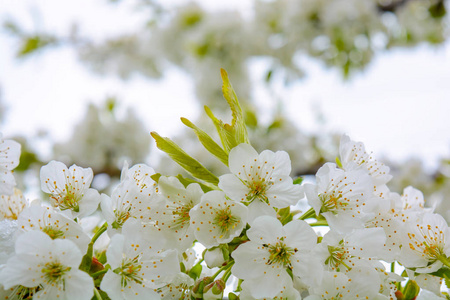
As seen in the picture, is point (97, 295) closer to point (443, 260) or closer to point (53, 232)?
point (53, 232)

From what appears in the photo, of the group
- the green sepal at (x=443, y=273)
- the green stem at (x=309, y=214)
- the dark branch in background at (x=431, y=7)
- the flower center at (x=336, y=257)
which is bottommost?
the dark branch in background at (x=431, y=7)

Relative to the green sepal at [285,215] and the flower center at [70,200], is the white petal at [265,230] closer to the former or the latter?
the green sepal at [285,215]

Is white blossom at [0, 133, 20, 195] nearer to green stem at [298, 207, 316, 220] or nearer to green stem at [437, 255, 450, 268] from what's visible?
green stem at [298, 207, 316, 220]

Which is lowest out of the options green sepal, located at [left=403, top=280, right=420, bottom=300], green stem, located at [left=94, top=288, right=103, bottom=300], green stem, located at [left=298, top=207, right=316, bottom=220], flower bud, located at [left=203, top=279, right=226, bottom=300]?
green sepal, located at [left=403, top=280, right=420, bottom=300]

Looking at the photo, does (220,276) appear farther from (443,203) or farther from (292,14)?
(292,14)

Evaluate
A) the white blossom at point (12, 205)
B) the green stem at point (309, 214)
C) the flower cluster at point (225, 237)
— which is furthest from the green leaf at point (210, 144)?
the white blossom at point (12, 205)

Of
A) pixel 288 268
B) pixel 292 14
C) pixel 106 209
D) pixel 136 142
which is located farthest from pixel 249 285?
pixel 292 14

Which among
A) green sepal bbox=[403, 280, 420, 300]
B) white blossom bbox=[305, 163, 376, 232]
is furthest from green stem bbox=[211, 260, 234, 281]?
green sepal bbox=[403, 280, 420, 300]
